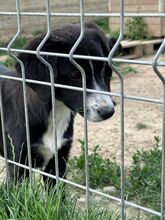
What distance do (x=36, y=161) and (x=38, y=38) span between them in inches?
28.2

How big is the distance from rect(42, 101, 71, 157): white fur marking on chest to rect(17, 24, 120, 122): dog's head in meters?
0.25

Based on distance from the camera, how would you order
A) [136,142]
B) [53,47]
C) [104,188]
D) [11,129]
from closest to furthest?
1. [53,47]
2. [11,129]
3. [104,188]
4. [136,142]

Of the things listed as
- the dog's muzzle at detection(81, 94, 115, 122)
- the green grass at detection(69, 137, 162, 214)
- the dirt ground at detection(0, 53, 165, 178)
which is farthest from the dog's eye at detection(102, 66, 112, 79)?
the dirt ground at detection(0, 53, 165, 178)

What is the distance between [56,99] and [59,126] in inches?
13.0

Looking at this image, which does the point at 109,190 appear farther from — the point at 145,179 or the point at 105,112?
the point at 105,112

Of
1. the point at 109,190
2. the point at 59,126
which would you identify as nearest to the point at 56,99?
the point at 59,126

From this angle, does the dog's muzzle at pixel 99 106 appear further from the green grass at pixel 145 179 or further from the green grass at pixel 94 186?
the green grass at pixel 145 179

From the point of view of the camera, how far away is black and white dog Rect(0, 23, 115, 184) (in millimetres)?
1999

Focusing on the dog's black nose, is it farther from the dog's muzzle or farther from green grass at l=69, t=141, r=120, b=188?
green grass at l=69, t=141, r=120, b=188

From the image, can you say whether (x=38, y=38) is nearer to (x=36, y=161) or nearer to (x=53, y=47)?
(x=53, y=47)

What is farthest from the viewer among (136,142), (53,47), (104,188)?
(136,142)

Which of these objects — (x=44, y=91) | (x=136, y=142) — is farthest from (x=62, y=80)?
(x=136, y=142)

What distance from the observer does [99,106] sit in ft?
6.21

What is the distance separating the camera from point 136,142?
3537 millimetres
